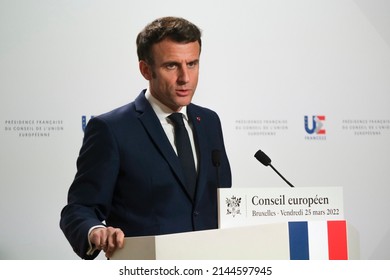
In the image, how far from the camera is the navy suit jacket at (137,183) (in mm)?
2963

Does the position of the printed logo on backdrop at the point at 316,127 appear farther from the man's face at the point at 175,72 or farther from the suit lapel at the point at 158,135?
the suit lapel at the point at 158,135

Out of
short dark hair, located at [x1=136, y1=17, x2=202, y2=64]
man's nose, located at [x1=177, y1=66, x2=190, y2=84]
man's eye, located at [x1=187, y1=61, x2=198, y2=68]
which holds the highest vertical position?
short dark hair, located at [x1=136, y1=17, x2=202, y2=64]

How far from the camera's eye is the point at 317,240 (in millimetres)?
2488

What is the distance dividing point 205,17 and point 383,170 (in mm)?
1557

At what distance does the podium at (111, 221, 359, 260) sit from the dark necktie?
2.12 ft

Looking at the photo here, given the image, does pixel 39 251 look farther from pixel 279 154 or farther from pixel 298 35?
pixel 298 35

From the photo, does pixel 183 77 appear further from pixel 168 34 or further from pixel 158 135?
pixel 158 135

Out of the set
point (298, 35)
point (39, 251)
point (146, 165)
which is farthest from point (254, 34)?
point (39, 251)

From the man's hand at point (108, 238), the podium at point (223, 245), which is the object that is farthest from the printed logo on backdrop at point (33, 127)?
the podium at point (223, 245)

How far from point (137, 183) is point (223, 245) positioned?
28.9 inches

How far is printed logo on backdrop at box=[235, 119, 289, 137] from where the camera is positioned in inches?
167

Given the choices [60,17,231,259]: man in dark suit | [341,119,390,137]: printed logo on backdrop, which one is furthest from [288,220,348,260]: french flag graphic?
[341,119,390,137]: printed logo on backdrop

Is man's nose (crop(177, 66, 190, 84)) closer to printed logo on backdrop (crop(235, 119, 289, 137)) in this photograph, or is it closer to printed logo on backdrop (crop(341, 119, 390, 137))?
printed logo on backdrop (crop(235, 119, 289, 137))

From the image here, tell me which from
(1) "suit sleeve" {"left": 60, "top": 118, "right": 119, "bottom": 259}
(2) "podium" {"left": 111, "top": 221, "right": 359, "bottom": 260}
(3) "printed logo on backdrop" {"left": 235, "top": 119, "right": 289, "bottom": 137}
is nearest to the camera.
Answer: (2) "podium" {"left": 111, "top": 221, "right": 359, "bottom": 260}
